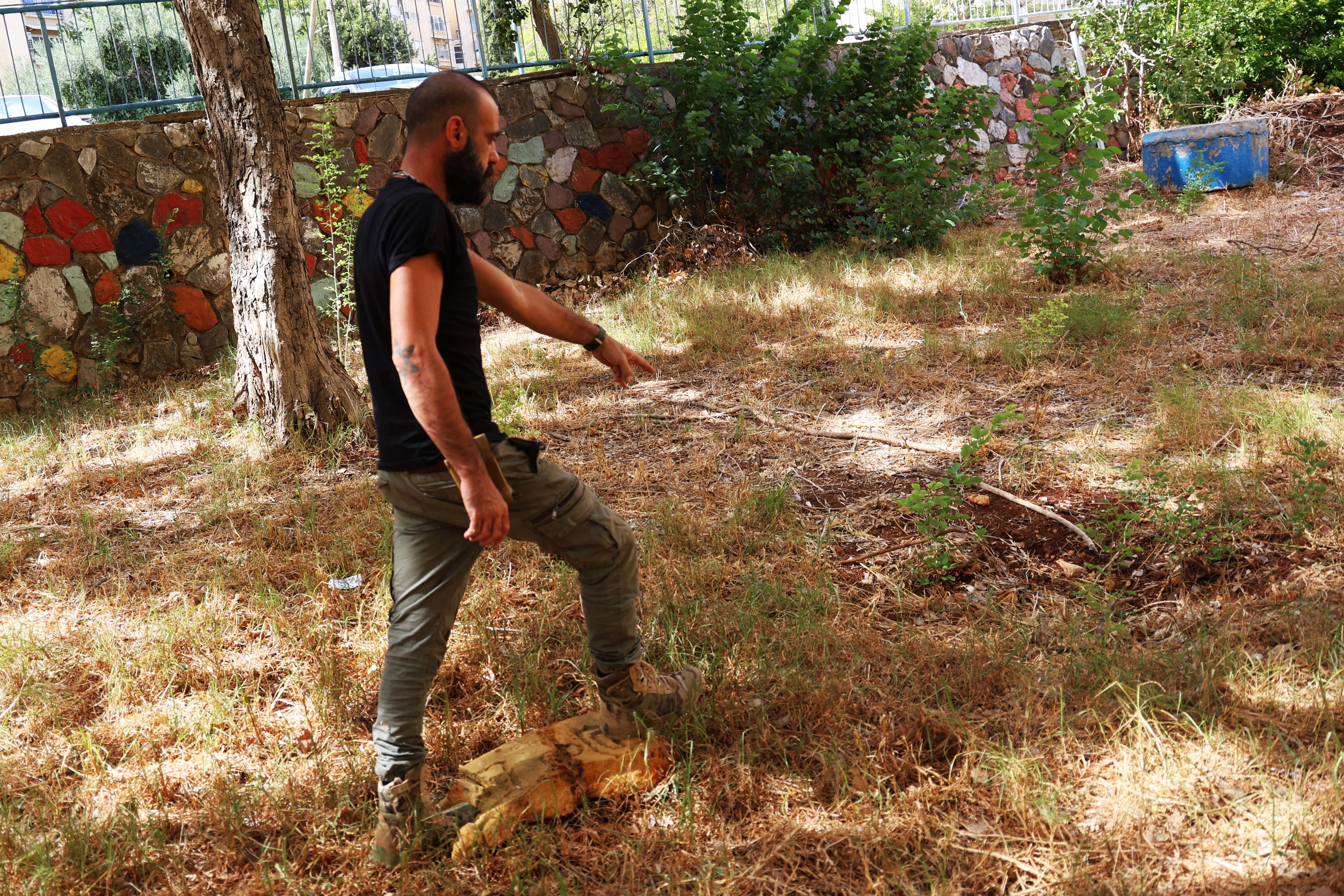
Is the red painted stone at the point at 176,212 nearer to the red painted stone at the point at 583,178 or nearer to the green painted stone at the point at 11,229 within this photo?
the green painted stone at the point at 11,229

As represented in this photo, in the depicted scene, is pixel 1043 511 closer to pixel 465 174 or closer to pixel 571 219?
pixel 465 174

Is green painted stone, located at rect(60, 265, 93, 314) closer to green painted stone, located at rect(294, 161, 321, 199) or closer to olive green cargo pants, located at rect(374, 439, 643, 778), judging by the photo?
Result: green painted stone, located at rect(294, 161, 321, 199)

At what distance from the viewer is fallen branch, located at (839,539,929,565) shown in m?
3.58

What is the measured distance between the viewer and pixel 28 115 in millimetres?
7066

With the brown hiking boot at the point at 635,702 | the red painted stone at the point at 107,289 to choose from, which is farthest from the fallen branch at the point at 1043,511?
the red painted stone at the point at 107,289

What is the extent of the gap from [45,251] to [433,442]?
19.7 feet

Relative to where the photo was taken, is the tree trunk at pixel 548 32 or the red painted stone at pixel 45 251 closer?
the red painted stone at pixel 45 251

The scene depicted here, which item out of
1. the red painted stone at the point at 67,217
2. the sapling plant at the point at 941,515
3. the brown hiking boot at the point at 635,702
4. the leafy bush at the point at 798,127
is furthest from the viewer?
the leafy bush at the point at 798,127

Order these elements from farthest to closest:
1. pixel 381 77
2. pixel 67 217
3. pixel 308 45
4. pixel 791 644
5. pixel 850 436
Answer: pixel 381 77 → pixel 308 45 → pixel 67 217 → pixel 850 436 → pixel 791 644

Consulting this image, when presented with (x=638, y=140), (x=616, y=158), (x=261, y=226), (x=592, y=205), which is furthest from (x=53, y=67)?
(x=638, y=140)

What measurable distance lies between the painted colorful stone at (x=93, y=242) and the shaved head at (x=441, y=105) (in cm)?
571

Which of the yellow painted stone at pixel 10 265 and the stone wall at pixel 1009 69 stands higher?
the stone wall at pixel 1009 69

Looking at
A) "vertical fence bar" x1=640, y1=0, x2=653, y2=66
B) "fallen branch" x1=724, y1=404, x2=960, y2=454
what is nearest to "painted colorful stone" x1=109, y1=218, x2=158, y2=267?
"fallen branch" x1=724, y1=404, x2=960, y2=454

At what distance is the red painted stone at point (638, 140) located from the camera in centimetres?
869
